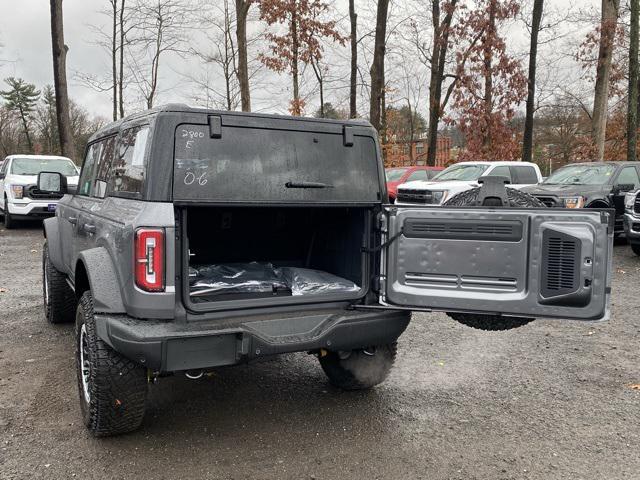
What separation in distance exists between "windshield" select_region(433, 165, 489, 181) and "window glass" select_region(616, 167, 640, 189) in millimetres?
3081

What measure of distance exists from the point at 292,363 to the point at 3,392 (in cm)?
222

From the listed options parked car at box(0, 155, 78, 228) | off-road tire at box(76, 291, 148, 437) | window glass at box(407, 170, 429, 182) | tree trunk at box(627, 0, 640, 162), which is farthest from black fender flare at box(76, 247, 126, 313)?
tree trunk at box(627, 0, 640, 162)

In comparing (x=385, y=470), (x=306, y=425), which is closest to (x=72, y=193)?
(x=306, y=425)

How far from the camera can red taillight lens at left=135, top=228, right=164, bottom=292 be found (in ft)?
9.78

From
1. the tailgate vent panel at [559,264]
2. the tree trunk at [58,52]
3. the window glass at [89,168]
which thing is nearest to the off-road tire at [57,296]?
the window glass at [89,168]

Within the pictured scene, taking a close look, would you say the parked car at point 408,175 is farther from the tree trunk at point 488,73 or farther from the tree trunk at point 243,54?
the tree trunk at point 488,73

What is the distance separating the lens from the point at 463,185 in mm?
13344

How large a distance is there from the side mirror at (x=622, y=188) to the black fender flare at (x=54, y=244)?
1022 centimetres

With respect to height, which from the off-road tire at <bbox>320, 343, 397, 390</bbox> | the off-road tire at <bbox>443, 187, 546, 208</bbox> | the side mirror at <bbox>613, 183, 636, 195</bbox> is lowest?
the off-road tire at <bbox>320, 343, 397, 390</bbox>

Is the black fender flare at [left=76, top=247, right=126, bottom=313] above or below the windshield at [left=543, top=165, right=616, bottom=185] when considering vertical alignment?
below

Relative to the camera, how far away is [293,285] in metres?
4.09

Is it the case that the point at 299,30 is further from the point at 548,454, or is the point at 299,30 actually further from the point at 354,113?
the point at 548,454

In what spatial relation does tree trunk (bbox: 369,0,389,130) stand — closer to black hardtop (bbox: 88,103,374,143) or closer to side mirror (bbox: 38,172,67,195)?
side mirror (bbox: 38,172,67,195)

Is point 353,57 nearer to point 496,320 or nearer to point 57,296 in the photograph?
point 57,296
